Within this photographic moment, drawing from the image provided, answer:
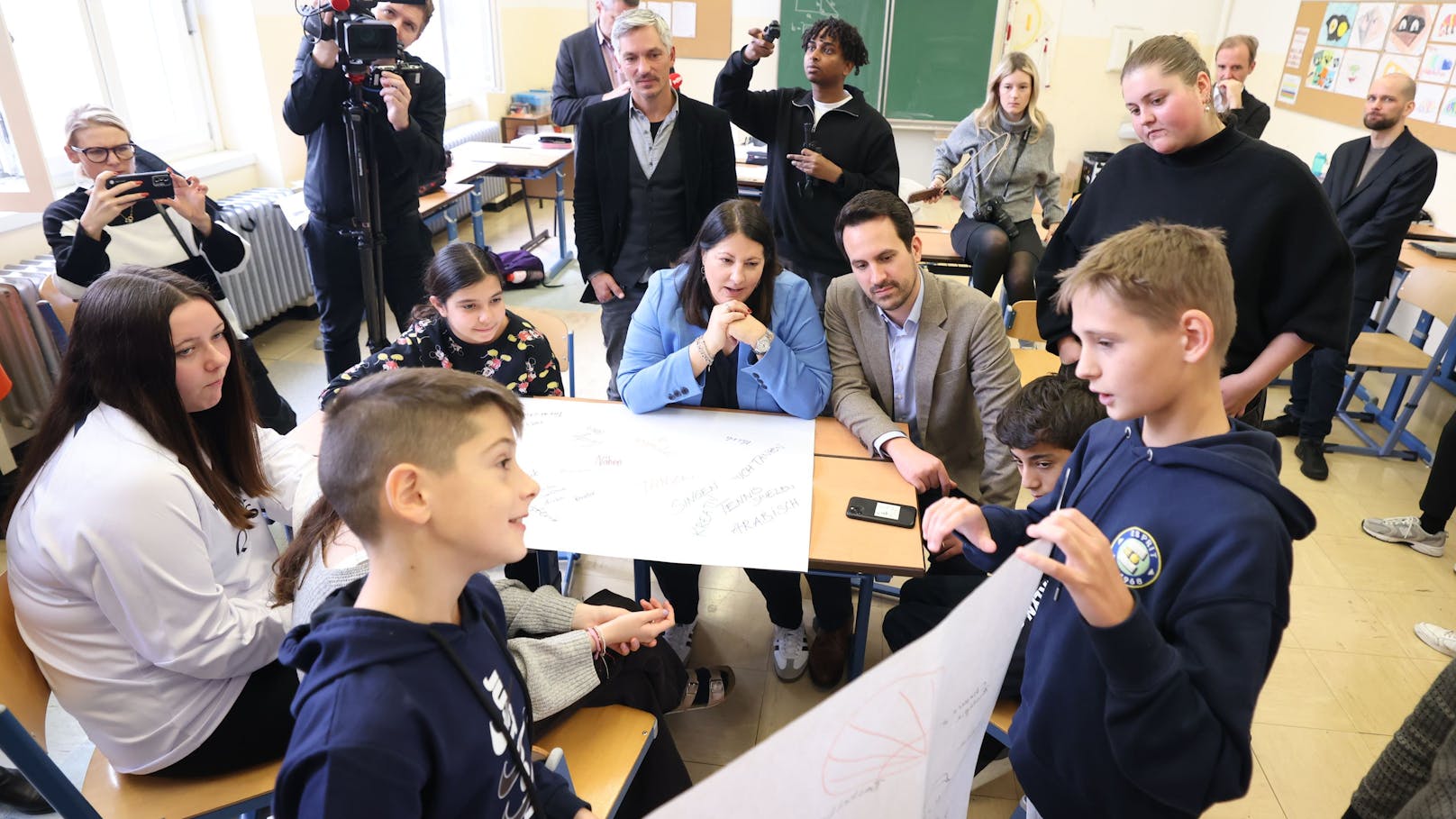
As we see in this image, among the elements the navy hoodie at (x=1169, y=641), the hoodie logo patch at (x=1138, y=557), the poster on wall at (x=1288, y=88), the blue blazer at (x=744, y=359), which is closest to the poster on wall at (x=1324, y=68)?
the poster on wall at (x=1288, y=88)

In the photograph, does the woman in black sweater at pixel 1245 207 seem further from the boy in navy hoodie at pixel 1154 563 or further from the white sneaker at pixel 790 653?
the white sneaker at pixel 790 653

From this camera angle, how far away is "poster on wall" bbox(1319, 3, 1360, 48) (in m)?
4.64

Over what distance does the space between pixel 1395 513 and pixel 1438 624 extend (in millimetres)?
709

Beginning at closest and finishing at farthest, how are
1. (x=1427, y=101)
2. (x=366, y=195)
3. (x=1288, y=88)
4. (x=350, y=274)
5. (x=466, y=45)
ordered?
(x=366, y=195) < (x=350, y=274) < (x=1427, y=101) < (x=1288, y=88) < (x=466, y=45)

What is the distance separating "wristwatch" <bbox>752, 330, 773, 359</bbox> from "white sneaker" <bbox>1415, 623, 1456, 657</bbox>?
2.16 m

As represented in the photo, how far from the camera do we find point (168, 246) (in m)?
2.64

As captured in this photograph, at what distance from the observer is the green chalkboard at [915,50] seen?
20.2 feet

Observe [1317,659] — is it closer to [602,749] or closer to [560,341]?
[602,749]

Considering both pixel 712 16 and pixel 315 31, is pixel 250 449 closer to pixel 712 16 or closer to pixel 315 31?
pixel 315 31

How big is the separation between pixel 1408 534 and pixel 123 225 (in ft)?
14.4

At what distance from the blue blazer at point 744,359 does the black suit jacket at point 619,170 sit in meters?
0.75

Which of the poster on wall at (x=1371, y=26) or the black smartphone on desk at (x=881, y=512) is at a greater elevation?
the poster on wall at (x=1371, y=26)

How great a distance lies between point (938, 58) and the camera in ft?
20.6

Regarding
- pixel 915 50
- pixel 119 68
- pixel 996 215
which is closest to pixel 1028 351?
pixel 996 215
